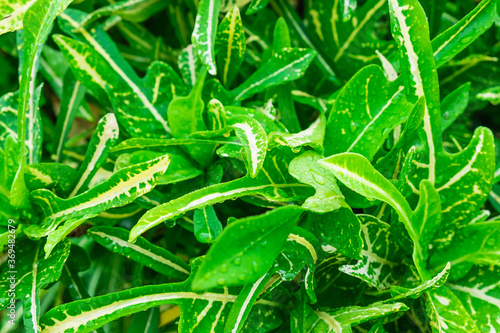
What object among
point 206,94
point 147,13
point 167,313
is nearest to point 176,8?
point 147,13

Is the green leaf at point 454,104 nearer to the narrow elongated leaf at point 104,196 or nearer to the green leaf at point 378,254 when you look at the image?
the green leaf at point 378,254

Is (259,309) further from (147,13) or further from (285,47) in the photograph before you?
(147,13)

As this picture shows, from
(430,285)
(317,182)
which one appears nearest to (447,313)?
(430,285)

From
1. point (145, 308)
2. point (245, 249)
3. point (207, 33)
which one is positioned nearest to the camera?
point (245, 249)

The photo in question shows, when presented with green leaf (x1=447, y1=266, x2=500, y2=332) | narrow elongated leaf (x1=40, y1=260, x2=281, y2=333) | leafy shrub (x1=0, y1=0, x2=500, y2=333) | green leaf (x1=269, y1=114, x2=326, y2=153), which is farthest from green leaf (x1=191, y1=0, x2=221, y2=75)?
green leaf (x1=447, y1=266, x2=500, y2=332)

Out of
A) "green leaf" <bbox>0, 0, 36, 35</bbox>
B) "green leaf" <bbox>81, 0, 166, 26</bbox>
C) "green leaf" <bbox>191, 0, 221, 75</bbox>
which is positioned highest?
"green leaf" <bbox>0, 0, 36, 35</bbox>

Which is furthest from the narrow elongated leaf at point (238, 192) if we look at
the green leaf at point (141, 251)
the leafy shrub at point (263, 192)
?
the green leaf at point (141, 251)

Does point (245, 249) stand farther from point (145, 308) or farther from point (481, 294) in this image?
point (481, 294)

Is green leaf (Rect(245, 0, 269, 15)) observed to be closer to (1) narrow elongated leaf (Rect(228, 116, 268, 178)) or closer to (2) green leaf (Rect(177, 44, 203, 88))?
(2) green leaf (Rect(177, 44, 203, 88))
